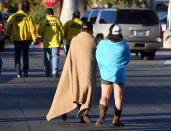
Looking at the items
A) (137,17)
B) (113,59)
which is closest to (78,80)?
(113,59)

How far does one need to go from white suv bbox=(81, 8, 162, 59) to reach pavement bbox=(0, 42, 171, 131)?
18.5 ft

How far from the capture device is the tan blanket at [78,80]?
31.7 feet

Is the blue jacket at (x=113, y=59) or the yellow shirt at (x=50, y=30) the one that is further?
the yellow shirt at (x=50, y=30)

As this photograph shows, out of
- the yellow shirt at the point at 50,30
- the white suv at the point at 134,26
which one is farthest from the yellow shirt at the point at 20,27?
the white suv at the point at 134,26

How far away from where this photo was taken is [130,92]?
14.0 metres

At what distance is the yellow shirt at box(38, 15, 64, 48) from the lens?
53.9 ft

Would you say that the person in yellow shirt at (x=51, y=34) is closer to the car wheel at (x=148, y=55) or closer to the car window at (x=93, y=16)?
the car window at (x=93, y=16)

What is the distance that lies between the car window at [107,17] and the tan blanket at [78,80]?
13.5 meters

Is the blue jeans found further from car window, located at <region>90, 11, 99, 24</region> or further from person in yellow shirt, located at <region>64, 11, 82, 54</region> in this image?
car window, located at <region>90, 11, 99, 24</region>

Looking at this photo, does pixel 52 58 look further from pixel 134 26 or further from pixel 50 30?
pixel 134 26

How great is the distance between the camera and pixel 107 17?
2362 centimetres

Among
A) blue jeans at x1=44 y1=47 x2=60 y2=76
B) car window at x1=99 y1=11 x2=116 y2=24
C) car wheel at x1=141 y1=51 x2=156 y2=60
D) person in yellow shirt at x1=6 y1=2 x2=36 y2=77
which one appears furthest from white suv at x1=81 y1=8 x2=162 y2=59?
person in yellow shirt at x1=6 y1=2 x2=36 y2=77

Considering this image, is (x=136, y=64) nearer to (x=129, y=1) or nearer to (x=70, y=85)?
(x=70, y=85)

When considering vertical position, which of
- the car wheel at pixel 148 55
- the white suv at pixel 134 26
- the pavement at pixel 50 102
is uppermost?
the white suv at pixel 134 26
